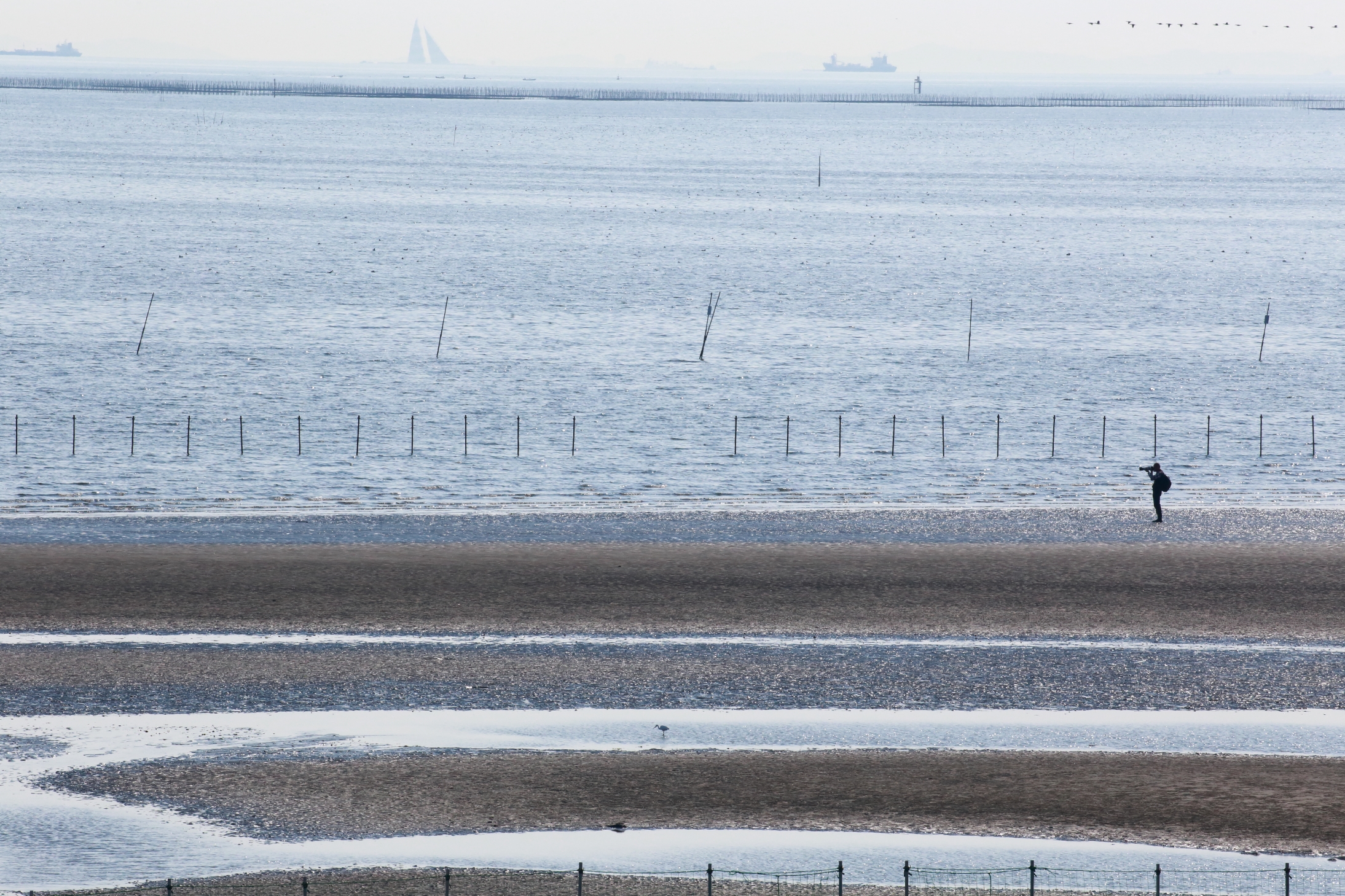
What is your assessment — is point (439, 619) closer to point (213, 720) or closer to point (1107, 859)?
point (213, 720)

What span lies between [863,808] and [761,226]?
147 m

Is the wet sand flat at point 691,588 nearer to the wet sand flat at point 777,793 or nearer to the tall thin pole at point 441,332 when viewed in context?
the wet sand flat at point 777,793

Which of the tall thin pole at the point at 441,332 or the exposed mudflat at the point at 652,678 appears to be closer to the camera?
the exposed mudflat at the point at 652,678

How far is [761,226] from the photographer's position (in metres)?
168

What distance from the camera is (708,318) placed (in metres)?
88.4

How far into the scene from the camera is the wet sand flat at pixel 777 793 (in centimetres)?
2300

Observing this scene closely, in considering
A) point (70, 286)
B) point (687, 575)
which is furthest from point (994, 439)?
point (70, 286)

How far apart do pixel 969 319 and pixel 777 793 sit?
256 ft

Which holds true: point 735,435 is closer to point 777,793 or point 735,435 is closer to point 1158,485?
point 1158,485

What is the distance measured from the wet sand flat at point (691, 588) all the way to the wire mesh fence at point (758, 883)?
37.7 feet

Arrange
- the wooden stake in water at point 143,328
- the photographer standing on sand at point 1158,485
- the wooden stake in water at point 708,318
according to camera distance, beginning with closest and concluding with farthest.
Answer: the photographer standing on sand at point 1158,485 → the wooden stake in water at point 143,328 → the wooden stake in water at point 708,318

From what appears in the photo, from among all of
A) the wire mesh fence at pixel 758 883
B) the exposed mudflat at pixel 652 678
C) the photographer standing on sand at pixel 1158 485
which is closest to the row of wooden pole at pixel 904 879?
the wire mesh fence at pixel 758 883

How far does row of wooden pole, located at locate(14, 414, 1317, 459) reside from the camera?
58281 millimetres

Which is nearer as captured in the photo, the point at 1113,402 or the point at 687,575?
the point at 687,575
